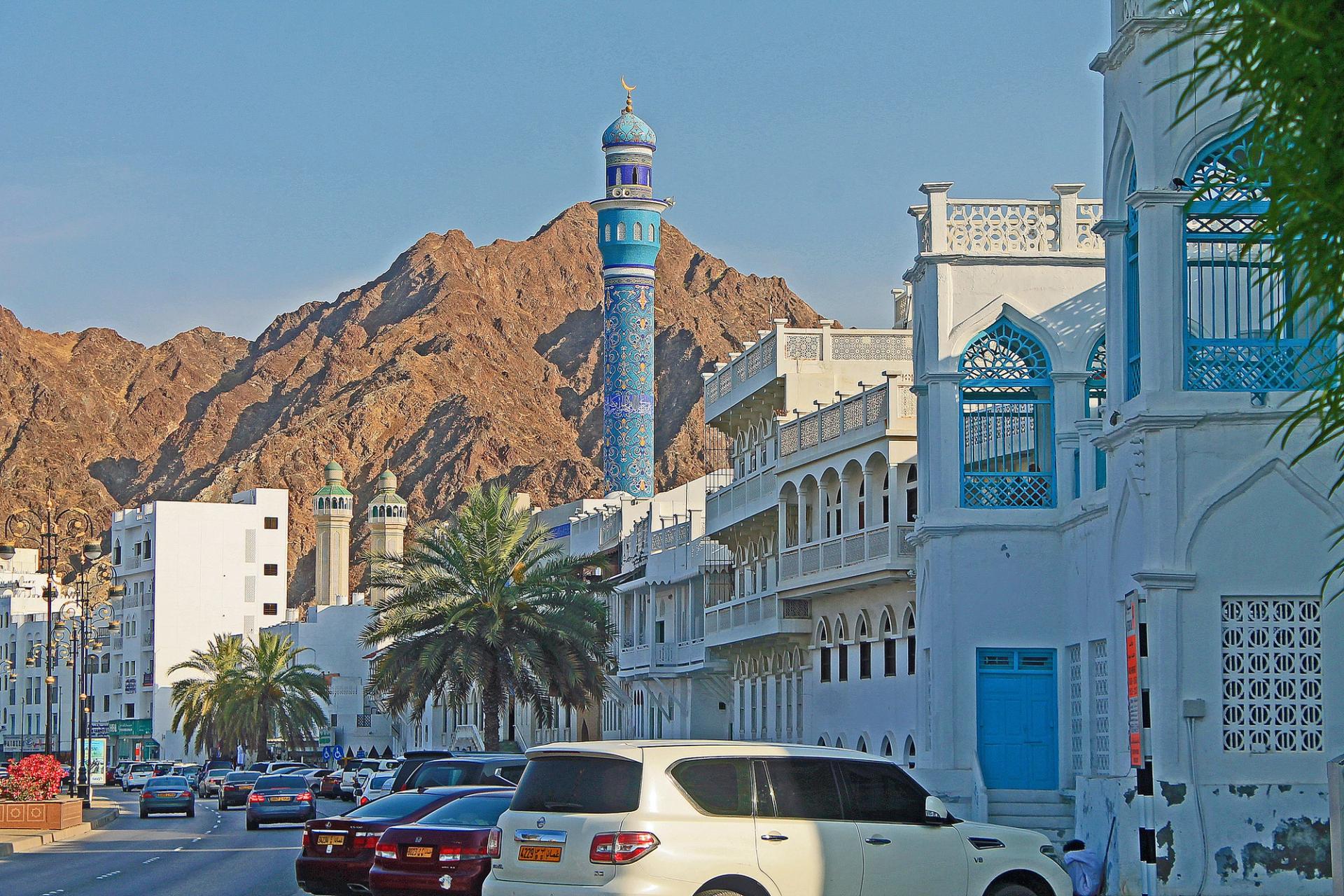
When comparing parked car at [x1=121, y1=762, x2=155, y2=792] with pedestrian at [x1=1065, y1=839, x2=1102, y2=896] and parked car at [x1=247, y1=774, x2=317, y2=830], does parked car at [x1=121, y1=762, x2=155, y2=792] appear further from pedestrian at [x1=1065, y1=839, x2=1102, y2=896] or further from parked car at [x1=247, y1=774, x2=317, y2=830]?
pedestrian at [x1=1065, y1=839, x2=1102, y2=896]

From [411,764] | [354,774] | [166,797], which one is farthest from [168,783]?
[411,764]

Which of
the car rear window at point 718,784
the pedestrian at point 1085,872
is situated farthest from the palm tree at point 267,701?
the car rear window at point 718,784

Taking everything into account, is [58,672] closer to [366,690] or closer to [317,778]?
[317,778]

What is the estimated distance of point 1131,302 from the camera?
19875 mm

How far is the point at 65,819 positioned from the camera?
37312 millimetres

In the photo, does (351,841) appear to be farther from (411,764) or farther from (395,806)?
(411,764)

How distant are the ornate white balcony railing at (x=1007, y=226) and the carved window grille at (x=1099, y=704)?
6.43 metres

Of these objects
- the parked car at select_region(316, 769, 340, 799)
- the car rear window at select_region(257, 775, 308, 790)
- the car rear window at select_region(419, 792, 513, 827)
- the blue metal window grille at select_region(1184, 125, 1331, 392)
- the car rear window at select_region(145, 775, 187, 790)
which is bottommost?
the parked car at select_region(316, 769, 340, 799)

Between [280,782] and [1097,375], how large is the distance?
2129 centimetres

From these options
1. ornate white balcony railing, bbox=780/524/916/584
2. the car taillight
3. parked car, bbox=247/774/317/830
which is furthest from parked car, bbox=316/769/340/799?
the car taillight

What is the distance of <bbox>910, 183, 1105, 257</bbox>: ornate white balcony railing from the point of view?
26.9 metres

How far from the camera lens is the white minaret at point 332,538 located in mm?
133625

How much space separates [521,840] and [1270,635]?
9748mm

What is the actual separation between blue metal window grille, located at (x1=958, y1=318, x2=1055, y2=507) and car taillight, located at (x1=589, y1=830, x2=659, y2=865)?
50.0ft
